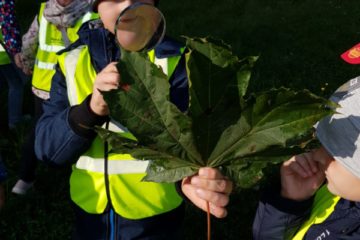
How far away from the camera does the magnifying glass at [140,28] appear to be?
1.39m

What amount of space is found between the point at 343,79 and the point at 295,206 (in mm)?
4736

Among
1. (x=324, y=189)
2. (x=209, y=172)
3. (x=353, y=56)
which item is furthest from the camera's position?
(x=324, y=189)

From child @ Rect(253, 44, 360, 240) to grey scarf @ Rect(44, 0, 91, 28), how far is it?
6.07ft

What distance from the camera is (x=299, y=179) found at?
64.1 inches

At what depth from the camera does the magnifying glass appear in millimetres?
1389

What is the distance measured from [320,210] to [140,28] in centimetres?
104

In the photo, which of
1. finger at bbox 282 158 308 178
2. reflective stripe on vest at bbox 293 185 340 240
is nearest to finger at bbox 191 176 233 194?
finger at bbox 282 158 308 178

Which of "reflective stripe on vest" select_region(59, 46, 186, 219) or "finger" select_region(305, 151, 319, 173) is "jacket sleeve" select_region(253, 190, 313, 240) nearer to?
"finger" select_region(305, 151, 319, 173)

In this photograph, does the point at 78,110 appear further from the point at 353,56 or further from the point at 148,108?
the point at 353,56

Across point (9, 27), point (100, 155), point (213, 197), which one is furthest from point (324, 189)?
point (9, 27)

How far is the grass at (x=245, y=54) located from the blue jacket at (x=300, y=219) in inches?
61.0

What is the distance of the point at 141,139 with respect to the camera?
38.7 inches

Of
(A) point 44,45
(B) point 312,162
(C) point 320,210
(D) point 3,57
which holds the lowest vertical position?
(D) point 3,57

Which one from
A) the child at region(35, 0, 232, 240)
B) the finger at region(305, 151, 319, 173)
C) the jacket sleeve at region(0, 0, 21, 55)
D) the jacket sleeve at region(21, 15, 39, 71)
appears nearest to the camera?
the finger at region(305, 151, 319, 173)
